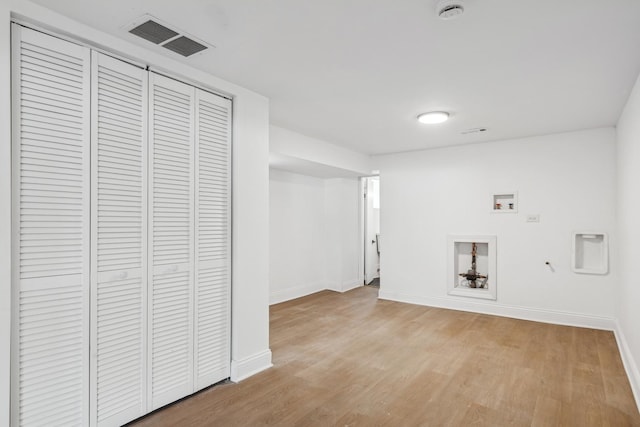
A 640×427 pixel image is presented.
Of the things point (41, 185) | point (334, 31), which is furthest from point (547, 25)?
point (41, 185)

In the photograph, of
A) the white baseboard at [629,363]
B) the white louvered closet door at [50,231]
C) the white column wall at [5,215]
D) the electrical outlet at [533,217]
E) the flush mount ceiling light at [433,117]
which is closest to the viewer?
the white column wall at [5,215]

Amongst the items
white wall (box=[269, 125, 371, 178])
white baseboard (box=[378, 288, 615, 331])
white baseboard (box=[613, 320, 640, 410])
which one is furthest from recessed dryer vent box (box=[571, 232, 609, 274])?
white wall (box=[269, 125, 371, 178])

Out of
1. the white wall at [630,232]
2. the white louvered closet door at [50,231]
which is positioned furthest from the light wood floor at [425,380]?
the white louvered closet door at [50,231]

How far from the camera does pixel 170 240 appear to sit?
102 inches

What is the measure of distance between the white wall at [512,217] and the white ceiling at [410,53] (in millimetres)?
844

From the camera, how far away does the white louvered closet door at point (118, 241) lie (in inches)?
86.0

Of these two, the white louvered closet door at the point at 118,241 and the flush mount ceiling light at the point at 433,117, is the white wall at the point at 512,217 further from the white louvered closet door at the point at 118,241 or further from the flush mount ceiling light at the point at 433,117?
the white louvered closet door at the point at 118,241

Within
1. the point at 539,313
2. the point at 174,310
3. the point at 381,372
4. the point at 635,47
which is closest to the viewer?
the point at 635,47

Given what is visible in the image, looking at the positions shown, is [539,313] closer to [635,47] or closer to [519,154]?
[519,154]

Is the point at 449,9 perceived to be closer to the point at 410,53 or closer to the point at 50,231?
the point at 410,53

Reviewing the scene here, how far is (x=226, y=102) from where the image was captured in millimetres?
2986

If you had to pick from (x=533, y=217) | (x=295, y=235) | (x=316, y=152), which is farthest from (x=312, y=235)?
(x=533, y=217)

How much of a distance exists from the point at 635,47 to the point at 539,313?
3.51 meters

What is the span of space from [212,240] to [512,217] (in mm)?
4113
